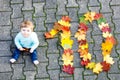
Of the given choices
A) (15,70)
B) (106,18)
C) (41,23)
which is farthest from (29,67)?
(106,18)

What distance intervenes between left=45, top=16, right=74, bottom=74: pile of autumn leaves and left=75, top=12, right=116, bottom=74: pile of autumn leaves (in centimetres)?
13

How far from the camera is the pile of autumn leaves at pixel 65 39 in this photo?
6936 millimetres

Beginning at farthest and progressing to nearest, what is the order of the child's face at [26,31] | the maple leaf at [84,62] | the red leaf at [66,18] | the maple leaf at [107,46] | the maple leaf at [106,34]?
the red leaf at [66,18] → the maple leaf at [106,34] → the maple leaf at [107,46] → the maple leaf at [84,62] → the child's face at [26,31]

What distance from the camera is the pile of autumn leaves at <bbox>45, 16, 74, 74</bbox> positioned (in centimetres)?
694

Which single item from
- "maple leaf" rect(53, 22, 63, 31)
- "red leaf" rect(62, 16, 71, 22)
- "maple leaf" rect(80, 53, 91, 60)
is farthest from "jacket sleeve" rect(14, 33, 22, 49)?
"maple leaf" rect(80, 53, 91, 60)

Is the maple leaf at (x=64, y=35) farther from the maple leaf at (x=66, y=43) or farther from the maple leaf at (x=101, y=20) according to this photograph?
the maple leaf at (x=101, y=20)

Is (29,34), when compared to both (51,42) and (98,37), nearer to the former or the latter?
(51,42)

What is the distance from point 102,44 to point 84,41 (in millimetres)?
238

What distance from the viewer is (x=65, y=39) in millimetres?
7125

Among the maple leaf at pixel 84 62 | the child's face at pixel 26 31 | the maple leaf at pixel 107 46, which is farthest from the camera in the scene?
the maple leaf at pixel 107 46

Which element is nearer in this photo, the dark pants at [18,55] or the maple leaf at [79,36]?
the dark pants at [18,55]

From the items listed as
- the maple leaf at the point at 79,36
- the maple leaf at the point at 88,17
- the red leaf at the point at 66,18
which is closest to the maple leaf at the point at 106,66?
the maple leaf at the point at 79,36

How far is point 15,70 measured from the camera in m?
6.91

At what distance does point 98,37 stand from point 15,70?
46.4 inches
